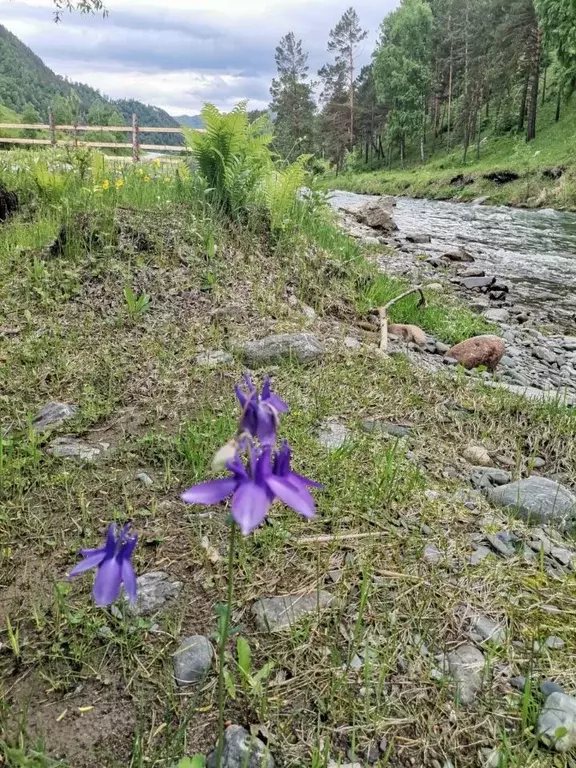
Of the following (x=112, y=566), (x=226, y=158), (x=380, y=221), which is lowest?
(x=112, y=566)

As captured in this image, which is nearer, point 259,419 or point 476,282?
point 259,419

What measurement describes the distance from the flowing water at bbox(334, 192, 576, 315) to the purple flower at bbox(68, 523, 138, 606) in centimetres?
749

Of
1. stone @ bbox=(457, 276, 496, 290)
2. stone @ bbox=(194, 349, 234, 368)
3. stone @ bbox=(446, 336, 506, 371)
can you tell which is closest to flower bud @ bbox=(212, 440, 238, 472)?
stone @ bbox=(194, 349, 234, 368)

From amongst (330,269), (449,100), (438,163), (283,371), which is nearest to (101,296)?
(283,371)

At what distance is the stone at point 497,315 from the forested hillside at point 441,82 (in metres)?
32.3

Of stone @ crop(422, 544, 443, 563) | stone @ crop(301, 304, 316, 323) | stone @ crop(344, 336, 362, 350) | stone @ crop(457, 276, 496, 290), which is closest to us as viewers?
stone @ crop(422, 544, 443, 563)

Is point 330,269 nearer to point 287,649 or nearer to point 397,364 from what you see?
point 397,364

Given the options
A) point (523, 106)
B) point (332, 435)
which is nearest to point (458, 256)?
point (332, 435)

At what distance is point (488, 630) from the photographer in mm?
1649

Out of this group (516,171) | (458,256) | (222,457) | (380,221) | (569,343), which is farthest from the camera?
(516,171)

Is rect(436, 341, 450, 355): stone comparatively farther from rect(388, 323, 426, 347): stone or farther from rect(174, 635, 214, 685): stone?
rect(174, 635, 214, 685): stone

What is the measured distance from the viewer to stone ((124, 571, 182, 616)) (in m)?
1.69

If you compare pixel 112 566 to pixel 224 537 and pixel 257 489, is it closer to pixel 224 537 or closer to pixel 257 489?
pixel 257 489

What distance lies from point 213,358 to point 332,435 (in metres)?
1.10
